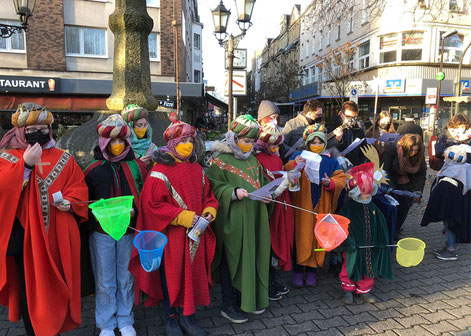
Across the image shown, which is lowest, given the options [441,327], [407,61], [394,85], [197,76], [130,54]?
[441,327]

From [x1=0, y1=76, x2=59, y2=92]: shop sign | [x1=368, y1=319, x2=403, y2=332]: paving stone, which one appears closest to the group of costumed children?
[x1=368, y1=319, x2=403, y2=332]: paving stone

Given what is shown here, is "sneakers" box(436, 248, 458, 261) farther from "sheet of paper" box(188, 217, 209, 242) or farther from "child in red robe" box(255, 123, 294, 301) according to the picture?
"sheet of paper" box(188, 217, 209, 242)

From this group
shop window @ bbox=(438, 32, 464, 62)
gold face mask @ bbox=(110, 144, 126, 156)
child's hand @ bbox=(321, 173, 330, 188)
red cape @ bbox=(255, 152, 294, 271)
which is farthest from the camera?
shop window @ bbox=(438, 32, 464, 62)

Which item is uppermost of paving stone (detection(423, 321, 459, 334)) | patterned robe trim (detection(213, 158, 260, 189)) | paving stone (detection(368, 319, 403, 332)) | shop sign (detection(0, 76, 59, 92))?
shop sign (detection(0, 76, 59, 92))

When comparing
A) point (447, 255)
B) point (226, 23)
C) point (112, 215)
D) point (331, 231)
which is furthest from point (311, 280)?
point (226, 23)

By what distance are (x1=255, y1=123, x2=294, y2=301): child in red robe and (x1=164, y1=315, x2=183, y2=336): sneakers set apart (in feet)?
3.67

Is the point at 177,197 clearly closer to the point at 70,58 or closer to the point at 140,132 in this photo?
the point at 140,132

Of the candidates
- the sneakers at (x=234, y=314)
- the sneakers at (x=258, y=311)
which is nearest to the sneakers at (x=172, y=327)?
the sneakers at (x=234, y=314)

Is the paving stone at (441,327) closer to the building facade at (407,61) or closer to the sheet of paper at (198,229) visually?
the sheet of paper at (198,229)

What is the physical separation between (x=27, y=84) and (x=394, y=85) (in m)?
21.1

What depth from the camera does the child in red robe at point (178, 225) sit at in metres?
2.77

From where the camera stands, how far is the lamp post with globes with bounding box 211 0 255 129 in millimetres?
7781

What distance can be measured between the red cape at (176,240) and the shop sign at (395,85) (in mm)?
22706

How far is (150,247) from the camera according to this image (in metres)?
2.62
